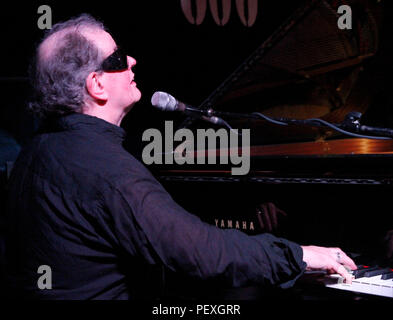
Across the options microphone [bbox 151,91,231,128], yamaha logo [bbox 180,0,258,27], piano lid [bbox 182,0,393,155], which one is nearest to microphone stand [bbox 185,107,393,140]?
microphone [bbox 151,91,231,128]

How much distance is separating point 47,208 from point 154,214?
0.41 meters

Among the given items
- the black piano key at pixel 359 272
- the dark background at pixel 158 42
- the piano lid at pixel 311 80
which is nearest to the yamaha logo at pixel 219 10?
the dark background at pixel 158 42

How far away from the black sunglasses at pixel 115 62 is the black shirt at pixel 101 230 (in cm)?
26

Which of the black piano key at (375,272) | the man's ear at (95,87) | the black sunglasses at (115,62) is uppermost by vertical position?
the black sunglasses at (115,62)

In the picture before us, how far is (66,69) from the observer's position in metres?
1.62

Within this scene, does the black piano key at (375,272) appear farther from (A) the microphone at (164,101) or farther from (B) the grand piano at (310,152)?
(A) the microphone at (164,101)

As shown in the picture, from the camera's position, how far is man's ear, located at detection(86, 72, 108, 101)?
5.39 ft

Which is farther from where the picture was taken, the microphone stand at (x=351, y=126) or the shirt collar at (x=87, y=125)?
the microphone stand at (x=351, y=126)

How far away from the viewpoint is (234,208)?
201cm

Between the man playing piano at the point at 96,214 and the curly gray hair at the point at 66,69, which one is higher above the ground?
the curly gray hair at the point at 66,69

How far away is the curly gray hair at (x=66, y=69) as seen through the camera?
1.62 m

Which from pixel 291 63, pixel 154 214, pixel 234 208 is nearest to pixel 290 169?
pixel 234 208

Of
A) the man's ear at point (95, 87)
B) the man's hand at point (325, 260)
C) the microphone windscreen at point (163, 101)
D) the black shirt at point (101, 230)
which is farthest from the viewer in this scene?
the microphone windscreen at point (163, 101)
